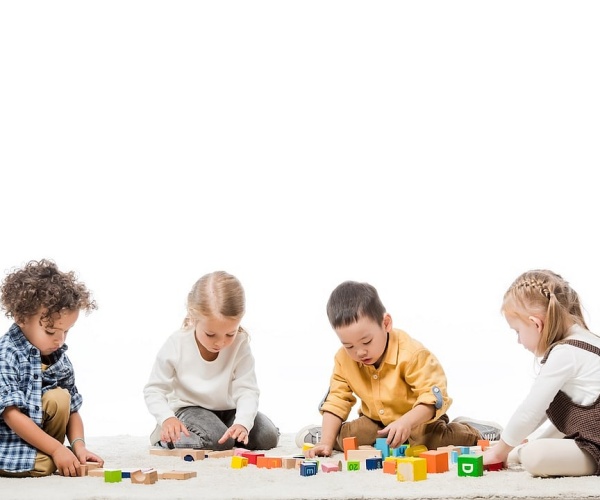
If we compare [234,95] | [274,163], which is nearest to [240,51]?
[234,95]

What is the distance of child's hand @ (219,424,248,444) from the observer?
93.0 inches

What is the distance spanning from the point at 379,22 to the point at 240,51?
648 mm

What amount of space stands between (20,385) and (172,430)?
539 millimetres

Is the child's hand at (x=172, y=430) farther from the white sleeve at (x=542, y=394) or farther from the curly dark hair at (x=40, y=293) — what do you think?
the white sleeve at (x=542, y=394)

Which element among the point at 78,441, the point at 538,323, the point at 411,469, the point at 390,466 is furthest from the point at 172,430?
the point at 538,323

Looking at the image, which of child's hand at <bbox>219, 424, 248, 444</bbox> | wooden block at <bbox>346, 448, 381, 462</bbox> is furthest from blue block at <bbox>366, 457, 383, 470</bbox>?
child's hand at <bbox>219, 424, 248, 444</bbox>

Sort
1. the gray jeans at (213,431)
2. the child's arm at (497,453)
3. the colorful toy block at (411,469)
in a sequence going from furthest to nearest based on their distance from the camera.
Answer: the gray jeans at (213,431) → the child's arm at (497,453) → the colorful toy block at (411,469)

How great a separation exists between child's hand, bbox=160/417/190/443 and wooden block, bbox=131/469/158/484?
58 centimetres

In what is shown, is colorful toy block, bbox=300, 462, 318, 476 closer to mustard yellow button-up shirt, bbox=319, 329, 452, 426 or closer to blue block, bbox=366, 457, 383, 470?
blue block, bbox=366, 457, 383, 470

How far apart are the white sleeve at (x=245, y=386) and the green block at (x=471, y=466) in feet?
2.84

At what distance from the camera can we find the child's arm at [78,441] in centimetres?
199

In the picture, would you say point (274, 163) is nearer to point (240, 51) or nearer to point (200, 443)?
point (240, 51)

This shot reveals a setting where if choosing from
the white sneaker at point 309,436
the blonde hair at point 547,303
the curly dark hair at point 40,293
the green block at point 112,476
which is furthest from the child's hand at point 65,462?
the blonde hair at point 547,303

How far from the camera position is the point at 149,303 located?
388 centimetres
